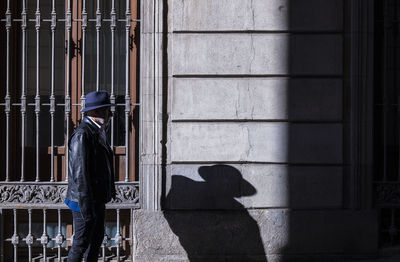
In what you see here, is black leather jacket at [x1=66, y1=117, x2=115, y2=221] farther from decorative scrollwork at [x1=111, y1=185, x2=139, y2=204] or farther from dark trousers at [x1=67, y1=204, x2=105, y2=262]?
decorative scrollwork at [x1=111, y1=185, x2=139, y2=204]

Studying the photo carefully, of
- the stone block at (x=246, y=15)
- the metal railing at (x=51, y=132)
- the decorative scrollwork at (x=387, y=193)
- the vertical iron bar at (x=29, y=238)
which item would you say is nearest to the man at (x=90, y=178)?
the metal railing at (x=51, y=132)

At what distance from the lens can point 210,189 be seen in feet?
25.8

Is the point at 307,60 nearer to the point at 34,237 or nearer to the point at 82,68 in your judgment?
the point at 82,68

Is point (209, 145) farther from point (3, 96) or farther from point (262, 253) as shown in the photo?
point (3, 96)

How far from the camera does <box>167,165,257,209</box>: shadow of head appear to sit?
7.86 m

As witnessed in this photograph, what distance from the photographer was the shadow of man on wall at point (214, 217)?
25.7ft

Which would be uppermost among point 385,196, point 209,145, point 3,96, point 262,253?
point 3,96

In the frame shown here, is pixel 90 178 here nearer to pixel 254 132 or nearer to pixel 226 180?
pixel 226 180

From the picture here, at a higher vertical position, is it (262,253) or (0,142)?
(0,142)

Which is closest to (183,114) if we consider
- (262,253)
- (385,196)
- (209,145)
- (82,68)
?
(209,145)

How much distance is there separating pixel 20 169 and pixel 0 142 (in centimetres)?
42

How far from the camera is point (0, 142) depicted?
8070mm

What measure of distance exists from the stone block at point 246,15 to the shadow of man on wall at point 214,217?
67.1 inches

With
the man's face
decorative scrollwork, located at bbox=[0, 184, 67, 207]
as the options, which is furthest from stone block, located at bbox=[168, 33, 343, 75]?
decorative scrollwork, located at bbox=[0, 184, 67, 207]
